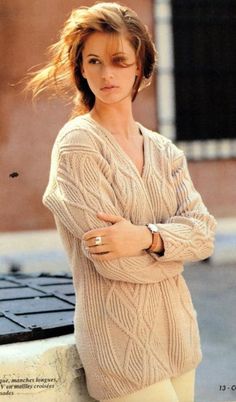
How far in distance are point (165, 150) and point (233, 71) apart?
5.93 m

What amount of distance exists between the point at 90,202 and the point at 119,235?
0.41 feet

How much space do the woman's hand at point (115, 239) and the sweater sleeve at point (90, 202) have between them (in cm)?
2

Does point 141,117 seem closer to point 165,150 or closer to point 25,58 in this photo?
point 25,58

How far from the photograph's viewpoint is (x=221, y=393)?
4.33 m

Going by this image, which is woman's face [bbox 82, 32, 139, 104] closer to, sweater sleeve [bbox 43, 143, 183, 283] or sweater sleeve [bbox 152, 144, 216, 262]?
sweater sleeve [bbox 43, 143, 183, 283]

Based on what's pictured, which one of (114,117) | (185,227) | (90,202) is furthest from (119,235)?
(114,117)

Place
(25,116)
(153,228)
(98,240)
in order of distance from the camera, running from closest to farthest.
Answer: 1. (98,240)
2. (153,228)
3. (25,116)

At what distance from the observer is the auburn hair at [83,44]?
2475mm

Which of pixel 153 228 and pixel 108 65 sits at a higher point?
pixel 108 65

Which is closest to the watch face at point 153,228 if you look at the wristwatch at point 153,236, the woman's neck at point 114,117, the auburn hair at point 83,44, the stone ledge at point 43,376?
the wristwatch at point 153,236

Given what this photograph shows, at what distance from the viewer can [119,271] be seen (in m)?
2.43

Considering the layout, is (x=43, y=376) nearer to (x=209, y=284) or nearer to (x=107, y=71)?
(x=107, y=71)

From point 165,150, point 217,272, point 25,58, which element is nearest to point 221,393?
point 165,150

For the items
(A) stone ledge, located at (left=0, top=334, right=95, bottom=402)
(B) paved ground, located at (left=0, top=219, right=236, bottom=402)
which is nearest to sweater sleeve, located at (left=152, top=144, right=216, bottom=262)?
(A) stone ledge, located at (left=0, top=334, right=95, bottom=402)
